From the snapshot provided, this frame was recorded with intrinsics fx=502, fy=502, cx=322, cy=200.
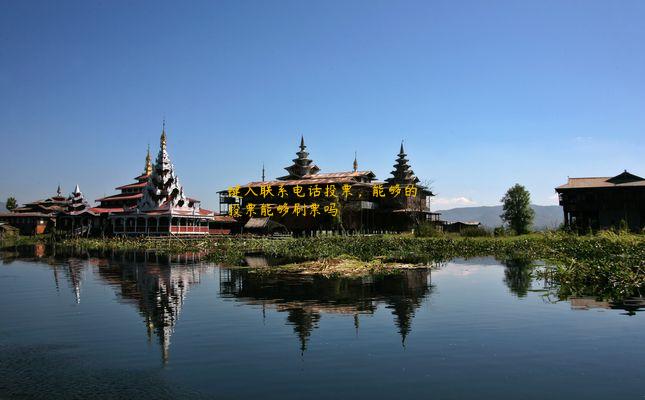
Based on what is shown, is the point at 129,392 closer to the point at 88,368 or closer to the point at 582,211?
the point at 88,368

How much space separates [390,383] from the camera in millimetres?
9555

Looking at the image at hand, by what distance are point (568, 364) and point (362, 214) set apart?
57.7 meters

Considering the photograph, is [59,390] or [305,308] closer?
[59,390]

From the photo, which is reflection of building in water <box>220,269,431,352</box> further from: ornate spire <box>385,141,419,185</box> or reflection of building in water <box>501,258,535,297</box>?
ornate spire <box>385,141,419,185</box>

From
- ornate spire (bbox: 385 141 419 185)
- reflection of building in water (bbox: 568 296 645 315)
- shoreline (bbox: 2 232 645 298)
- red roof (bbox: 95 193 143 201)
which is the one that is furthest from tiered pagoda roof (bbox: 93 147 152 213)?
reflection of building in water (bbox: 568 296 645 315)

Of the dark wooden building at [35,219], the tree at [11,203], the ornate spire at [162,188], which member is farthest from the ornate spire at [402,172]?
the tree at [11,203]

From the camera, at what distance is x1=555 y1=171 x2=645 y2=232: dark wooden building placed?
51.1 metres

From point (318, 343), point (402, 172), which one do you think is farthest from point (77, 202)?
point (318, 343)

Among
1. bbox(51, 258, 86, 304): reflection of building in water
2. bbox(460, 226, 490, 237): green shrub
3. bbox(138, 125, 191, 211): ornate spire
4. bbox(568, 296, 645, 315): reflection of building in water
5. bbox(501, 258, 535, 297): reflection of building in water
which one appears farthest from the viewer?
bbox(138, 125, 191, 211): ornate spire

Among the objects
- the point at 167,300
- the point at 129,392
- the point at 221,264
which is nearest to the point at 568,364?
the point at 129,392

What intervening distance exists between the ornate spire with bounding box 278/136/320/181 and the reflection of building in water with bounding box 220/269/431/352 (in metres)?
56.0

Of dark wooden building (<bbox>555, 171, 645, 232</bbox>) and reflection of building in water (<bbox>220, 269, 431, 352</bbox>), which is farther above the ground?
dark wooden building (<bbox>555, 171, 645, 232</bbox>)

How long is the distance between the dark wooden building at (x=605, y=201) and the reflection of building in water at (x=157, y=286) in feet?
129

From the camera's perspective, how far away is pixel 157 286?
2422 cm
